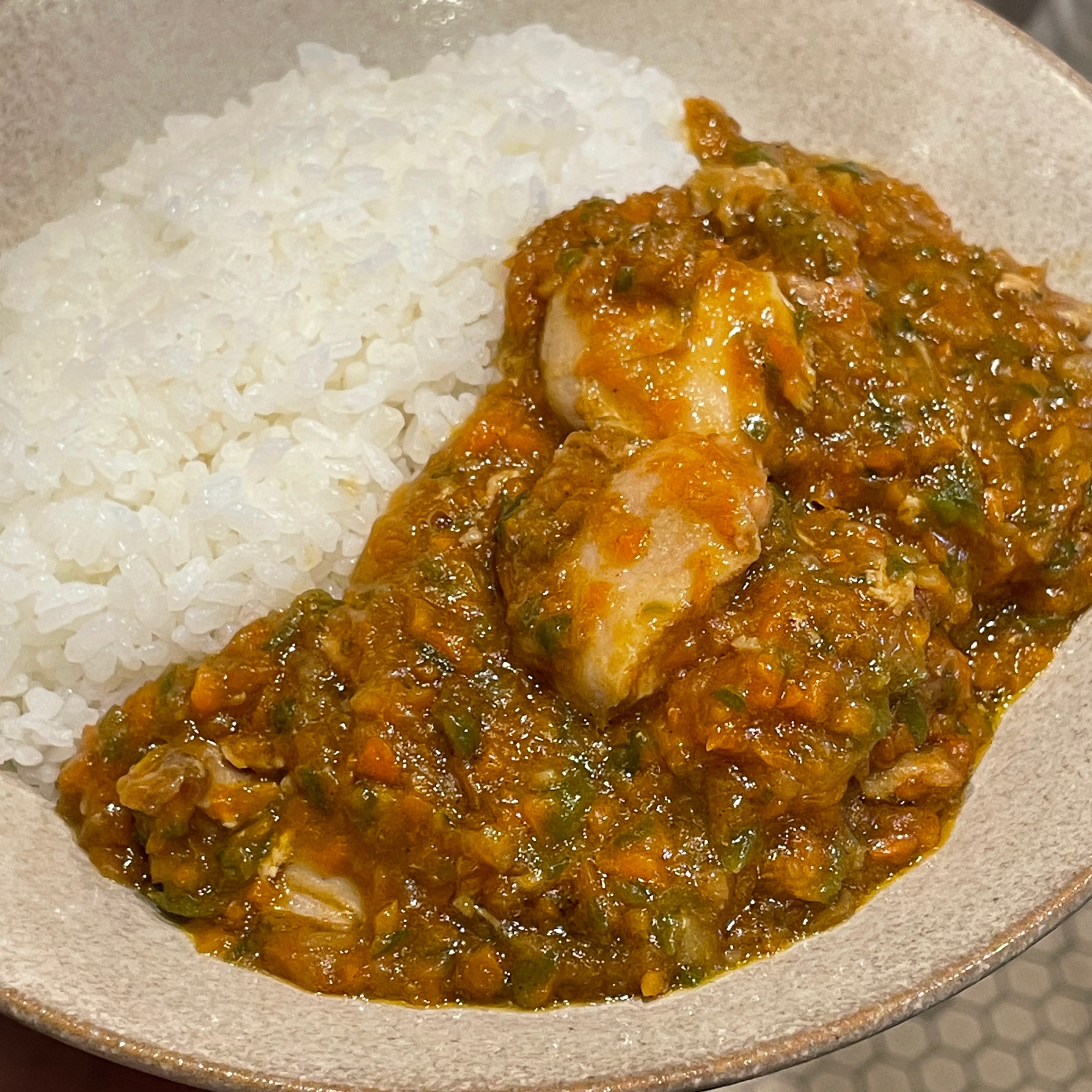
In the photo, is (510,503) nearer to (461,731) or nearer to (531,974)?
(461,731)

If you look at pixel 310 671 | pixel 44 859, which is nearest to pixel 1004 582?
pixel 310 671

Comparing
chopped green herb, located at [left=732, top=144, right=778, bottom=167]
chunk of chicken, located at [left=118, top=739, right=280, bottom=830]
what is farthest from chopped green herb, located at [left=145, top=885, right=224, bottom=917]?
chopped green herb, located at [left=732, top=144, right=778, bottom=167]

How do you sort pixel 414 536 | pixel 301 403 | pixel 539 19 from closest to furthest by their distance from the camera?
pixel 414 536 → pixel 301 403 → pixel 539 19

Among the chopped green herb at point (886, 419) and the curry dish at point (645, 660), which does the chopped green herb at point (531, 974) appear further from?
the chopped green herb at point (886, 419)

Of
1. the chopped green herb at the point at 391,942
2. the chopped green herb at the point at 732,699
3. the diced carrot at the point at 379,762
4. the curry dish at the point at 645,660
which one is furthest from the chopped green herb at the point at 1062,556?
the chopped green herb at the point at 391,942

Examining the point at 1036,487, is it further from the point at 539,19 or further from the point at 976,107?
the point at 539,19

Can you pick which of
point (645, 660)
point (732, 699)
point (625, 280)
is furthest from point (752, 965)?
point (625, 280)

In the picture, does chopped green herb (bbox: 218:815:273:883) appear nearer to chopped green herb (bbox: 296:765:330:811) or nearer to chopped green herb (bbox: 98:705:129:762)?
chopped green herb (bbox: 296:765:330:811)
